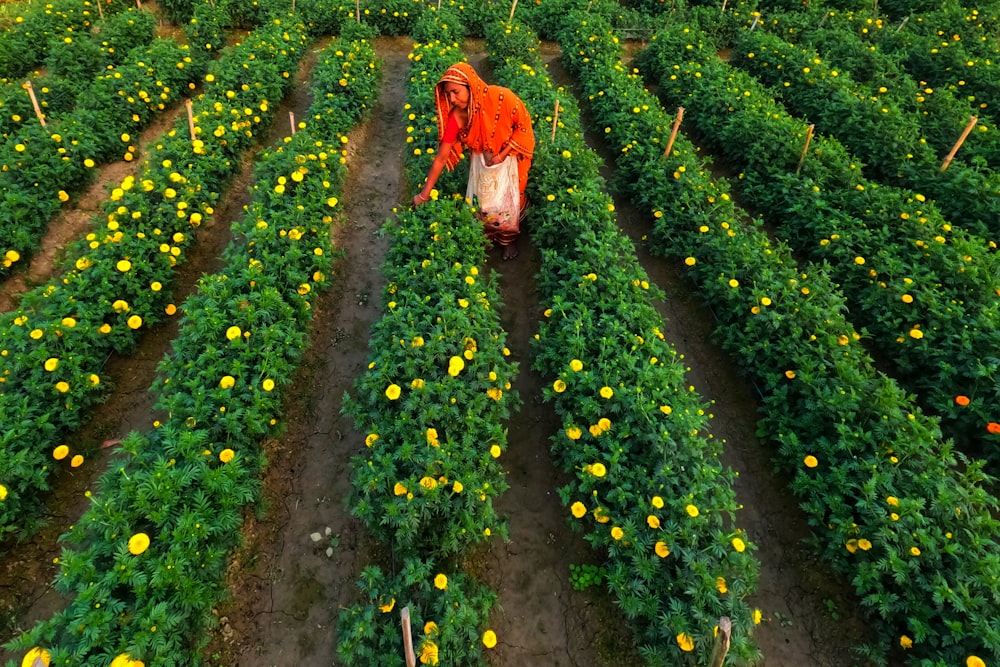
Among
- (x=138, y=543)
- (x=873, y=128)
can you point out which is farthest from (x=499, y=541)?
(x=873, y=128)

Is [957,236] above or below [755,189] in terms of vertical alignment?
above

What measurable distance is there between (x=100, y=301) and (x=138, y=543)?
8.68 ft

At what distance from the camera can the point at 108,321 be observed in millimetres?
4734

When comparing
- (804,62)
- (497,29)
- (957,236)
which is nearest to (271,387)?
(957,236)

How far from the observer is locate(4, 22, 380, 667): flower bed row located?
288 centimetres

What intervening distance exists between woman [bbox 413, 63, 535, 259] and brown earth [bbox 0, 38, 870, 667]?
106 cm

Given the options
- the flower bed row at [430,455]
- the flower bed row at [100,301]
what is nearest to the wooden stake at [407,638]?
the flower bed row at [430,455]

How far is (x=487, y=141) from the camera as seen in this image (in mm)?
4980

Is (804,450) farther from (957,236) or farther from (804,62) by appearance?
(804,62)

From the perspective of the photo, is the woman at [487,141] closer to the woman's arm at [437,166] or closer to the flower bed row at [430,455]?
the woman's arm at [437,166]

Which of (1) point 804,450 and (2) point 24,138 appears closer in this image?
(1) point 804,450

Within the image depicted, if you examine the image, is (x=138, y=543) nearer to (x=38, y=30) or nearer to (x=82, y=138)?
(x=82, y=138)

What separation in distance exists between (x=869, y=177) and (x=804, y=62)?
3051 millimetres

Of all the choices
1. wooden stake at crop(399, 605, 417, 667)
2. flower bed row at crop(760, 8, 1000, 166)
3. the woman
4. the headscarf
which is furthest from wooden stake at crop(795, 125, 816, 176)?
wooden stake at crop(399, 605, 417, 667)
